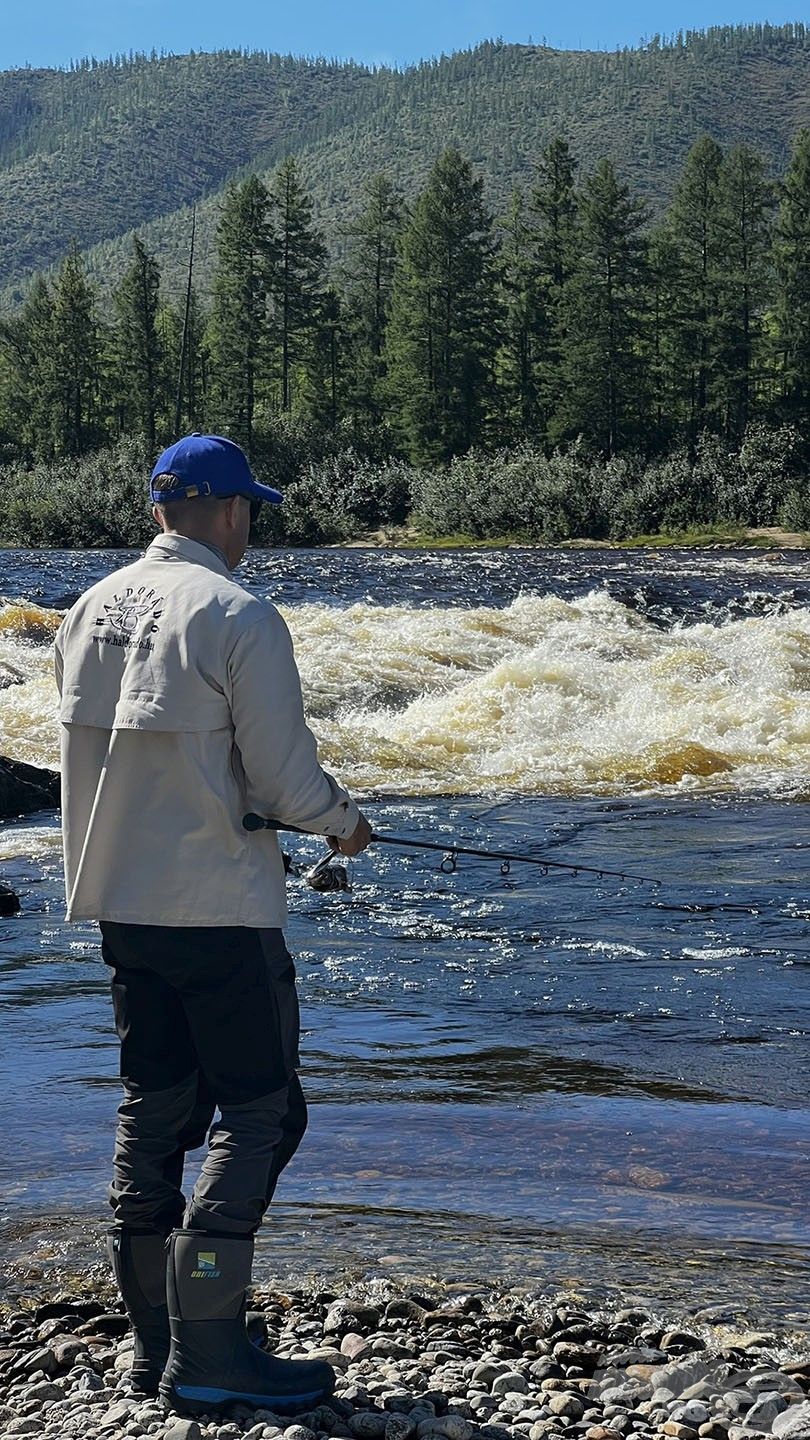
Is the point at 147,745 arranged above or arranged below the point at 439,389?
below

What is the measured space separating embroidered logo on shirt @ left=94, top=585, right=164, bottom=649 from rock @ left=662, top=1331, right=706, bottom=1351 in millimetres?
1974

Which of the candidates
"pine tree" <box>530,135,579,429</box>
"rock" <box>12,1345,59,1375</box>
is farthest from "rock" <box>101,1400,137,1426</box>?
"pine tree" <box>530,135,579,429</box>

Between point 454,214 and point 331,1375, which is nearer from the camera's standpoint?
point 331,1375

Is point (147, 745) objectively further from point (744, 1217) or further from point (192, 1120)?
point (744, 1217)

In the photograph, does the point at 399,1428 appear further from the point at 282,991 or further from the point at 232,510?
the point at 232,510

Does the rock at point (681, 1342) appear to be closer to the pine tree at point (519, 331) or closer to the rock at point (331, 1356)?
the rock at point (331, 1356)

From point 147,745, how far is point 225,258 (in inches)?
3091

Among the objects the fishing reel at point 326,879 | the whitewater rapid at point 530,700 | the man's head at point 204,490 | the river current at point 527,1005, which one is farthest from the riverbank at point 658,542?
the man's head at point 204,490

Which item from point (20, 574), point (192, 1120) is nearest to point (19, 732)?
point (192, 1120)

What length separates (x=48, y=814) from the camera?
12.9 metres

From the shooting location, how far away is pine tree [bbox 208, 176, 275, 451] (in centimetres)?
7762

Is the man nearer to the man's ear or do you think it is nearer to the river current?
the man's ear

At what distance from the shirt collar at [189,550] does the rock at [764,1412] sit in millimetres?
2078

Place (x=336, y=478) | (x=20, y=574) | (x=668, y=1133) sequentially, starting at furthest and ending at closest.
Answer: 1. (x=336, y=478)
2. (x=20, y=574)
3. (x=668, y=1133)
